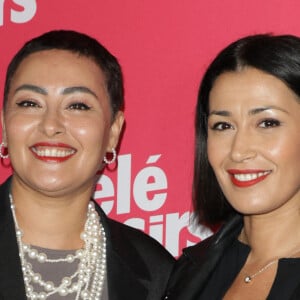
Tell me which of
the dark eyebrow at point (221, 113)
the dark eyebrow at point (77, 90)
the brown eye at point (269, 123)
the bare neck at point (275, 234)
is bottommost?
the bare neck at point (275, 234)

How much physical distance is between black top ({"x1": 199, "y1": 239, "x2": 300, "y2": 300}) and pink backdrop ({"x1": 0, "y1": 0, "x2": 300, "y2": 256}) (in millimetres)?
358

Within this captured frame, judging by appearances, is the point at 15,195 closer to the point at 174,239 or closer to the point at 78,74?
the point at 78,74

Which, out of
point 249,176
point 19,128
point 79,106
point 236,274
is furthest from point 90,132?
point 236,274

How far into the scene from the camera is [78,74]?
7.68ft

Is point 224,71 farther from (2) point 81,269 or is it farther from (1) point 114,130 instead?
(2) point 81,269

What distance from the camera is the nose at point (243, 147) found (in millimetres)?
2215

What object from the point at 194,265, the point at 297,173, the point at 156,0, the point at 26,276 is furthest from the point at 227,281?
the point at 156,0

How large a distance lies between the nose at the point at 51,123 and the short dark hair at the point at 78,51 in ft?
0.60

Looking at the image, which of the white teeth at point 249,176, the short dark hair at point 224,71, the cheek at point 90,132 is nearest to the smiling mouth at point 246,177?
the white teeth at point 249,176

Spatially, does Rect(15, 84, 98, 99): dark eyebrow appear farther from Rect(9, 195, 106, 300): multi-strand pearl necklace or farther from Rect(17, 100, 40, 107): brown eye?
Rect(9, 195, 106, 300): multi-strand pearl necklace

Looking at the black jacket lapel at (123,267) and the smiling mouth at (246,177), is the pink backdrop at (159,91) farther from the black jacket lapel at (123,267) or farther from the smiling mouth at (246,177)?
the smiling mouth at (246,177)

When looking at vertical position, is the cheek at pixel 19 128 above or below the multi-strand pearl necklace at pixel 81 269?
above

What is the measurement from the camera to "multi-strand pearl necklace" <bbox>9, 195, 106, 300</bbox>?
7.30ft

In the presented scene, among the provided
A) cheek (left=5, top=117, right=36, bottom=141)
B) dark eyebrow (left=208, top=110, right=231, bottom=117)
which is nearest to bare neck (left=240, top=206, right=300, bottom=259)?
dark eyebrow (left=208, top=110, right=231, bottom=117)
